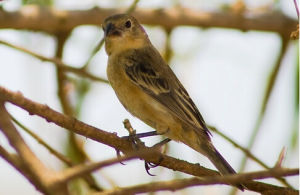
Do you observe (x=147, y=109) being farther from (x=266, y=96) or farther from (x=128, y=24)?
(x=266, y=96)

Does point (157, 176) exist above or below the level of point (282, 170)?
above

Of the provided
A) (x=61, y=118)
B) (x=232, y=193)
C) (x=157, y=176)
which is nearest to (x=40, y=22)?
(x=157, y=176)

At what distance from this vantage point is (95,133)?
3.17 metres

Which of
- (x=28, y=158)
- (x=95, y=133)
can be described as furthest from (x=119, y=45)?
(x=28, y=158)

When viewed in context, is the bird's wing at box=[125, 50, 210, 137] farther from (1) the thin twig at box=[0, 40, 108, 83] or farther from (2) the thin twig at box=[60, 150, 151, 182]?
(2) the thin twig at box=[60, 150, 151, 182]

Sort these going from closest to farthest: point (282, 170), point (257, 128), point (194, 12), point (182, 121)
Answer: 1. point (282, 170)
2. point (182, 121)
3. point (257, 128)
4. point (194, 12)

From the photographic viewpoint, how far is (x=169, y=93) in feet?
15.8

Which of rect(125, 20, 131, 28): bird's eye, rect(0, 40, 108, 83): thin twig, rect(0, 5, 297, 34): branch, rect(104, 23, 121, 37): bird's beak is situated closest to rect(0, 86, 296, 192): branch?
rect(0, 40, 108, 83): thin twig

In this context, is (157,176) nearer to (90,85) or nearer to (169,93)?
(169,93)

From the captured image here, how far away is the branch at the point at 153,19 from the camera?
5.36m

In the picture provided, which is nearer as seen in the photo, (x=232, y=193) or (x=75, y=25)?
(x=232, y=193)

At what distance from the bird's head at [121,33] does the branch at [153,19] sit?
0.43 m

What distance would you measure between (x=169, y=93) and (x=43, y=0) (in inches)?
67.7

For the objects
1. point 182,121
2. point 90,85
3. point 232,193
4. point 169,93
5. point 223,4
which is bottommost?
point 232,193
